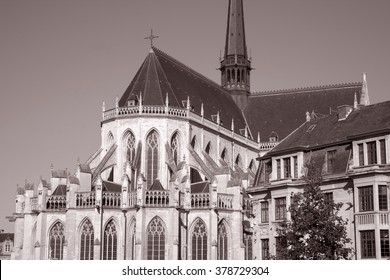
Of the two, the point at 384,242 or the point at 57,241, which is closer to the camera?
the point at 384,242

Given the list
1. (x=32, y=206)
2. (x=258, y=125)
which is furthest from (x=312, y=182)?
(x=258, y=125)

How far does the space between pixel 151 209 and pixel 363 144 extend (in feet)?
→ 71.3

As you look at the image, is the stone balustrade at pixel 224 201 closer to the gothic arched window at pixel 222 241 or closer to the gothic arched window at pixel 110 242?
the gothic arched window at pixel 222 241

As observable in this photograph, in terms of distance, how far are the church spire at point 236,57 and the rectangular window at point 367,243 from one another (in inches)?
1966

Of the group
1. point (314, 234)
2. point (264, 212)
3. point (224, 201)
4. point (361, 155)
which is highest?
point (361, 155)

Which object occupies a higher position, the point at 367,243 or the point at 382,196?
the point at 382,196

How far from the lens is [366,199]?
35219 millimetres

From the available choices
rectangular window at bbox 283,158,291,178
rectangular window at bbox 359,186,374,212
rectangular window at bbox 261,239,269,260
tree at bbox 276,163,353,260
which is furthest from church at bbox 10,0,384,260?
tree at bbox 276,163,353,260

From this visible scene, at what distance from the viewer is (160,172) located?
5919cm

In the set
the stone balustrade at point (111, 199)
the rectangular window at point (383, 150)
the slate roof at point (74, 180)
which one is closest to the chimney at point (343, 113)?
the rectangular window at point (383, 150)

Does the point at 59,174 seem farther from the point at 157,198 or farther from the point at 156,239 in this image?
the point at 156,239

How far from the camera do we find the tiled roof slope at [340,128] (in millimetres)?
37750

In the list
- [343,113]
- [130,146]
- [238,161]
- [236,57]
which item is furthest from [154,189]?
[236,57]

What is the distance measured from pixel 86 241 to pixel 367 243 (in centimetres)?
2677
